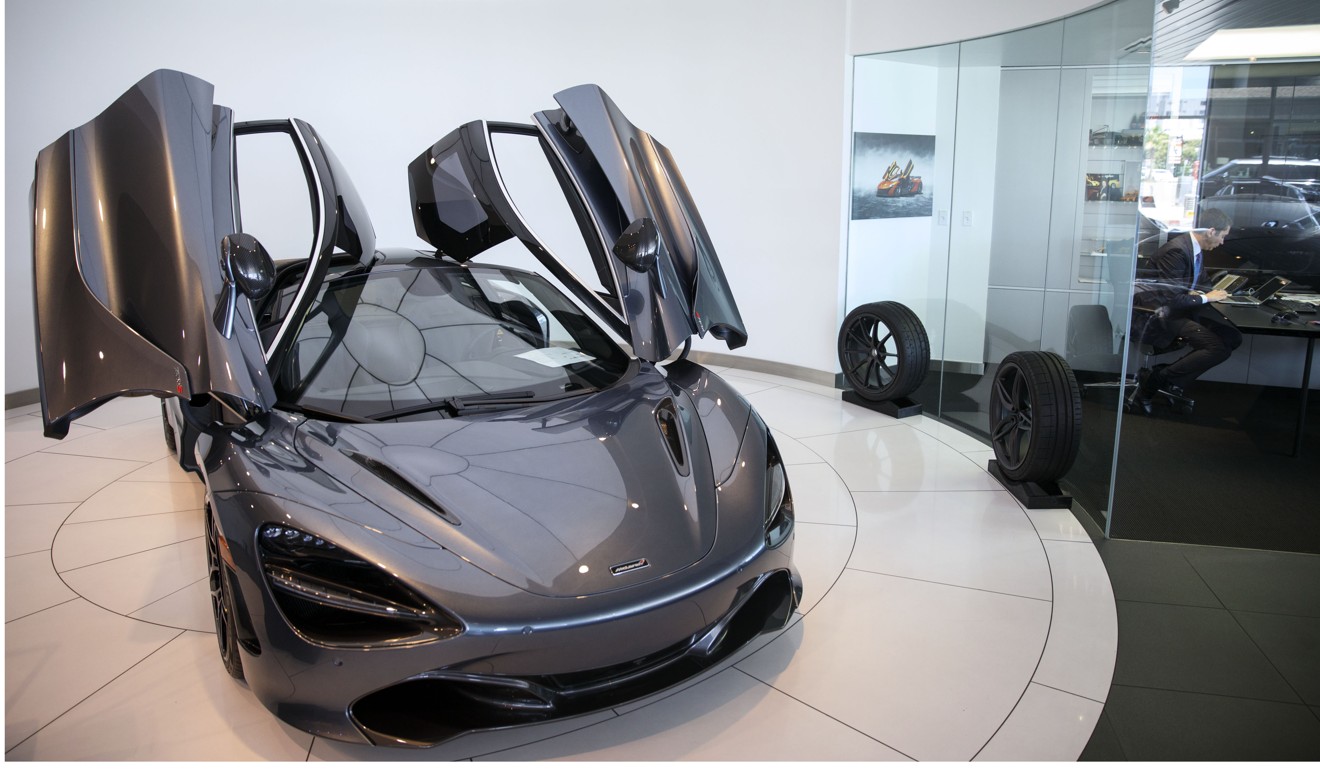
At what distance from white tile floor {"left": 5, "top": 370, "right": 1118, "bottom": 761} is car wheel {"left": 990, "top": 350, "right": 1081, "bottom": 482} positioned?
0.63 ft

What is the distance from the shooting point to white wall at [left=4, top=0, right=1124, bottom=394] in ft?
17.9

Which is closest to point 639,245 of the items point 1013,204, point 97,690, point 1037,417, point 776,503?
point 776,503

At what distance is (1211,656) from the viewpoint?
258 centimetres

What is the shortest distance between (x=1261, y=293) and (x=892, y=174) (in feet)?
6.69

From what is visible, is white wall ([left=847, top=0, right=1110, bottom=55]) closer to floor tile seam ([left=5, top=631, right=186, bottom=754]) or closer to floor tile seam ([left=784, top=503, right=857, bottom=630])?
floor tile seam ([left=784, top=503, right=857, bottom=630])

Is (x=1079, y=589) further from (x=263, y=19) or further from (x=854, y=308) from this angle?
(x=263, y=19)

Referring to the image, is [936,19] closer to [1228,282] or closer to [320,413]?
[1228,282]

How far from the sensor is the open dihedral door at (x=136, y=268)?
230 cm

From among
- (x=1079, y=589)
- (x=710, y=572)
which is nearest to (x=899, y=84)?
(x=1079, y=589)

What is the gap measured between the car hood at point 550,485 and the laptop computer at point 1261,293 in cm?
313

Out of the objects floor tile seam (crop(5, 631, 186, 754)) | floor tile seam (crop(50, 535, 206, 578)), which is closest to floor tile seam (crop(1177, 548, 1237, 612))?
floor tile seam (crop(5, 631, 186, 754))

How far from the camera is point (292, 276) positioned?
3.22m

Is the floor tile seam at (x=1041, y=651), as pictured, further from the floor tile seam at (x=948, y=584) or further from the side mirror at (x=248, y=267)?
the side mirror at (x=248, y=267)

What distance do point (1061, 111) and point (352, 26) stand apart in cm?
490
